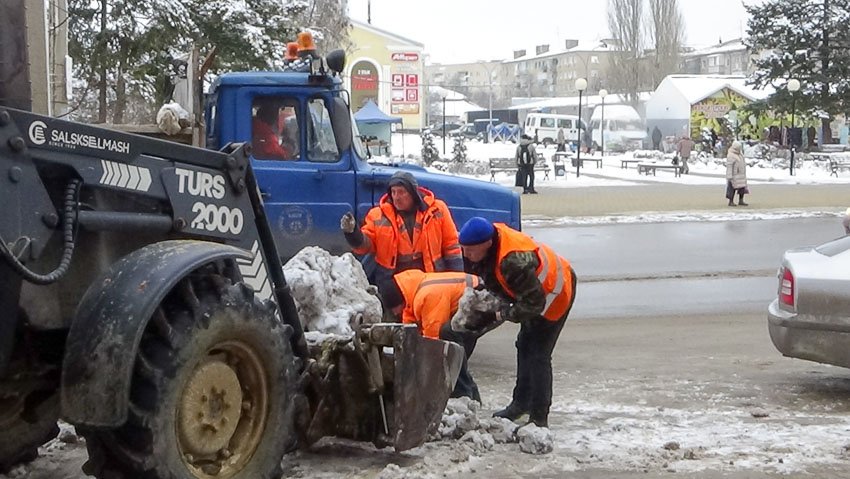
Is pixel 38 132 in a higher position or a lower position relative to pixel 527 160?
higher

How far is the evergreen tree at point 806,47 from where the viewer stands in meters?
48.2

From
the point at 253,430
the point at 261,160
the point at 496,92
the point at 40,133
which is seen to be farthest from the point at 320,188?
the point at 496,92

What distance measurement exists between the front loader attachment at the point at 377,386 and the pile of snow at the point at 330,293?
0.85 meters

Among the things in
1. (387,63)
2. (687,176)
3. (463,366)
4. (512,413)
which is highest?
(387,63)

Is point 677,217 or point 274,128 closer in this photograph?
point 274,128

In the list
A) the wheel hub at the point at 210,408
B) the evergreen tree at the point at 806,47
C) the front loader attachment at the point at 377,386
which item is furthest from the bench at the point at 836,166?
the wheel hub at the point at 210,408

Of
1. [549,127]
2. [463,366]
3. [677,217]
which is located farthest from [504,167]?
[549,127]

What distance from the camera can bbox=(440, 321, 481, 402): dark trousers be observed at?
6.95 m

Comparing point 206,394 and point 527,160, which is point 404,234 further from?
point 527,160

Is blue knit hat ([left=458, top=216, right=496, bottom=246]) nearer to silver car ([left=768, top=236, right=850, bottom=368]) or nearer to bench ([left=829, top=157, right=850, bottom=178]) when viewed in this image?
silver car ([left=768, top=236, right=850, bottom=368])

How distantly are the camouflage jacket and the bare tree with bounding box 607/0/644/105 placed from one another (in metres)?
74.7

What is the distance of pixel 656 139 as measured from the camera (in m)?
59.7

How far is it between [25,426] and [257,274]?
125 cm

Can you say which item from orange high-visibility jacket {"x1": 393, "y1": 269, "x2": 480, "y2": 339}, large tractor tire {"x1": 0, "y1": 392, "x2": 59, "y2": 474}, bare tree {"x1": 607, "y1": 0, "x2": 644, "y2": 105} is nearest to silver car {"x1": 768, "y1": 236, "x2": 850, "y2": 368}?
orange high-visibility jacket {"x1": 393, "y1": 269, "x2": 480, "y2": 339}
